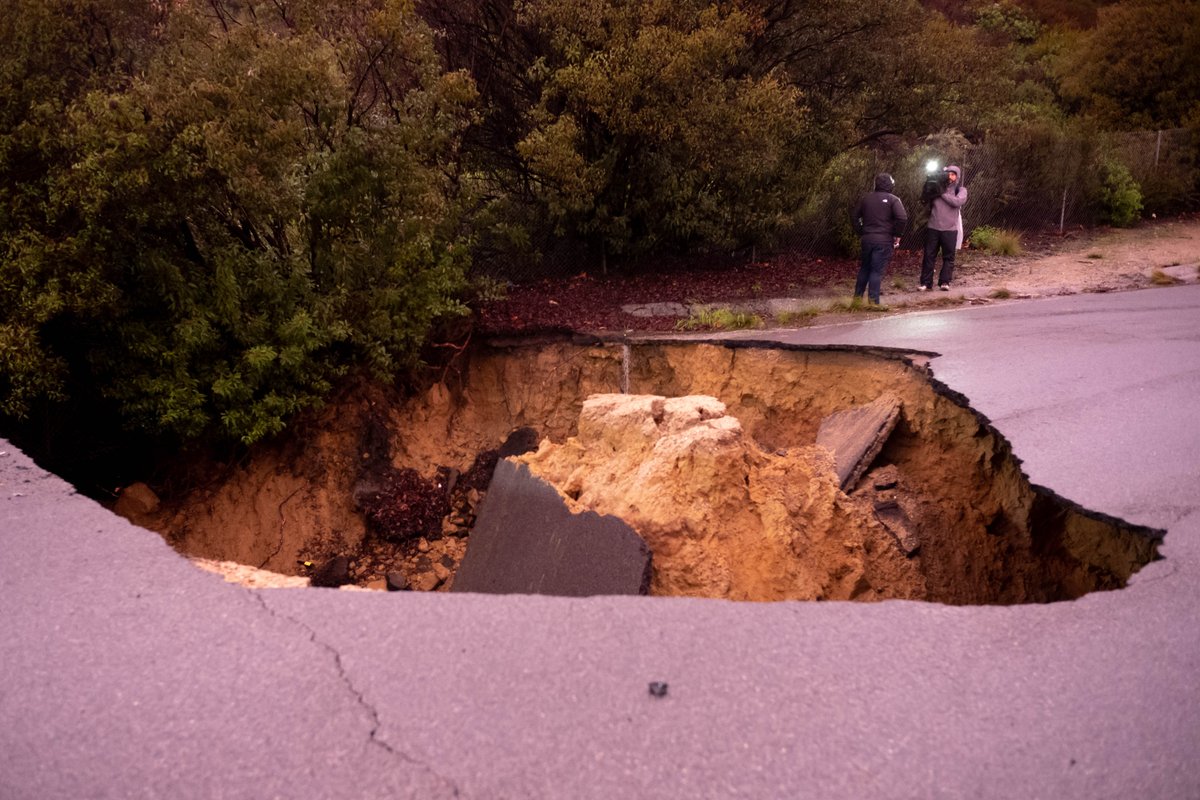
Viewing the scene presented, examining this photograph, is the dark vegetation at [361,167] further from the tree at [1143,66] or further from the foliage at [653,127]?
the tree at [1143,66]

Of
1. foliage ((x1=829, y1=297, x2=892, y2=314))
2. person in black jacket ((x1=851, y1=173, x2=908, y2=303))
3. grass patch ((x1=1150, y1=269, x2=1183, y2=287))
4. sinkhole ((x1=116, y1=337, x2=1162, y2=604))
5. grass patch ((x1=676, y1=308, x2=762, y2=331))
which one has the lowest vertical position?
sinkhole ((x1=116, y1=337, x2=1162, y2=604))

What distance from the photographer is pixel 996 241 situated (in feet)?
54.6

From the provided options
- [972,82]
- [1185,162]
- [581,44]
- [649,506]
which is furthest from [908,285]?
[1185,162]

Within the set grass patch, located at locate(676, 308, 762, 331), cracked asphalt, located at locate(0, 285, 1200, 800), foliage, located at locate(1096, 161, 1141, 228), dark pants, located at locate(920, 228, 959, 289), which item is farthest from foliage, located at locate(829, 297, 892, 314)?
foliage, located at locate(1096, 161, 1141, 228)

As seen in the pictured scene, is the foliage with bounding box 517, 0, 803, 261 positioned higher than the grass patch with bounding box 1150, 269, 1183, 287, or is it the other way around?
the foliage with bounding box 517, 0, 803, 261

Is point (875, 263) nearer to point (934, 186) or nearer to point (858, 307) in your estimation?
point (858, 307)

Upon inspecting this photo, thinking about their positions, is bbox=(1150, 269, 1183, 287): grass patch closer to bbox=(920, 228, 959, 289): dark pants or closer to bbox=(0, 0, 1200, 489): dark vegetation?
bbox=(920, 228, 959, 289): dark pants

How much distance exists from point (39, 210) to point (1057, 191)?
20.1 metres

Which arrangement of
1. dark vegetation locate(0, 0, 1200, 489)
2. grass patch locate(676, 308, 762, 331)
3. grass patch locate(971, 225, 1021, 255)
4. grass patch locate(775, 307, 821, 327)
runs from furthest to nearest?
grass patch locate(971, 225, 1021, 255)
grass patch locate(676, 308, 762, 331)
grass patch locate(775, 307, 821, 327)
dark vegetation locate(0, 0, 1200, 489)

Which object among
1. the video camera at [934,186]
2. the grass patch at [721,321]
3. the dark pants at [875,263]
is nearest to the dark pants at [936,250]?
the video camera at [934,186]

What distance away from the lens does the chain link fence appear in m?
15.0

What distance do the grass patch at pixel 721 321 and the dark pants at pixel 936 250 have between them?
11.1ft

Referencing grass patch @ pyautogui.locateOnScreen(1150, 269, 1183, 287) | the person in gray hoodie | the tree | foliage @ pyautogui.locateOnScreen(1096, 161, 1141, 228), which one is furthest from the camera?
the tree

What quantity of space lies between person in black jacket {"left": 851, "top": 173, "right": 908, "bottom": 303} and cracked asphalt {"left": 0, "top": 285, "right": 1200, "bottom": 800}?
8.25 m
